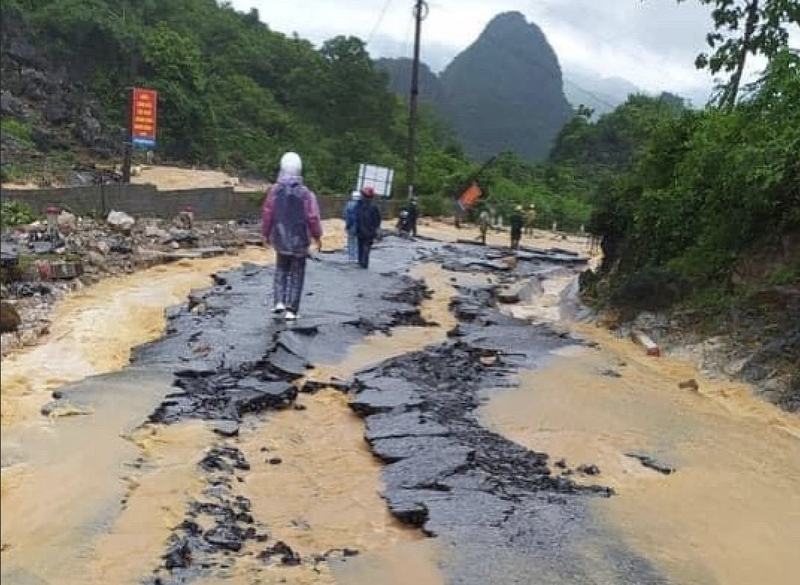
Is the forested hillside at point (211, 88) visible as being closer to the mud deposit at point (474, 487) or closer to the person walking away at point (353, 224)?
the person walking away at point (353, 224)

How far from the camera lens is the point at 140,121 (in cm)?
2252

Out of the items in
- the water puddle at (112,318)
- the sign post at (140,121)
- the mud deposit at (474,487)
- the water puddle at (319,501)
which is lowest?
the water puddle at (112,318)

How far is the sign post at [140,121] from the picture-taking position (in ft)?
72.5

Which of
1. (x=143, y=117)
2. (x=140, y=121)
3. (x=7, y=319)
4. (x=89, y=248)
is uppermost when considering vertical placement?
(x=143, y=117)

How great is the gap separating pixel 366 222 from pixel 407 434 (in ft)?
29.1

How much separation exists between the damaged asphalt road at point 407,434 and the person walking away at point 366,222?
3264 millimetres

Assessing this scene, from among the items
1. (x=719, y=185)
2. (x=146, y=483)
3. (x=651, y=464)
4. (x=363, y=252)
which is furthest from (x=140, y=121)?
(x=146, y=483)

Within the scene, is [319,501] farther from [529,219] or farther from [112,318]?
[529,219]

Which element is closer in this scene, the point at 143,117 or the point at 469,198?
Answer: the point at 143,117

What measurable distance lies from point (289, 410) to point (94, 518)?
8.33 ft

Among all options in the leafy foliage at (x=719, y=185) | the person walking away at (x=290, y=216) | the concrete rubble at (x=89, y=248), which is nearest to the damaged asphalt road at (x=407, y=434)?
the person walking away at (x=290, y=216)

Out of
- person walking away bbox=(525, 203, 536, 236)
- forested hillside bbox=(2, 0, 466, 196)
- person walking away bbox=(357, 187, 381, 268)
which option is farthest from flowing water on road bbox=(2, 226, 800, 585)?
person walking away bbox=(525, 203, 536, 236)

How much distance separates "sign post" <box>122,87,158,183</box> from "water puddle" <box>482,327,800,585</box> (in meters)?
16.5

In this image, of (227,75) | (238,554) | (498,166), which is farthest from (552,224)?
(238,554)
